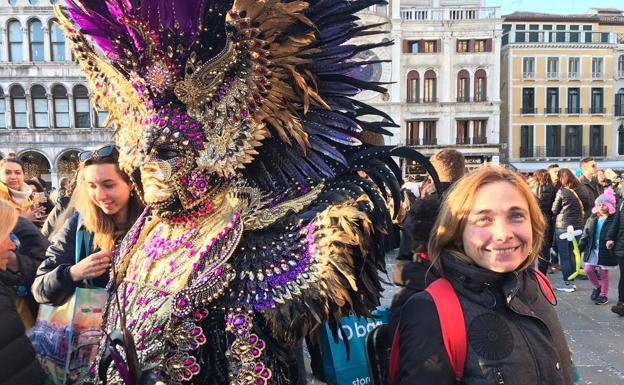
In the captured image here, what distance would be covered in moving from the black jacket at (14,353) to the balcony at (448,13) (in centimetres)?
3482

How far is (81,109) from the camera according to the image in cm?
2572

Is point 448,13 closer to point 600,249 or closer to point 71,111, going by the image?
point 71,111

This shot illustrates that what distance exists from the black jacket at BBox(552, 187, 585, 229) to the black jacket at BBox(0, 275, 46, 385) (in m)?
6.95

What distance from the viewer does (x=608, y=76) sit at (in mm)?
35844

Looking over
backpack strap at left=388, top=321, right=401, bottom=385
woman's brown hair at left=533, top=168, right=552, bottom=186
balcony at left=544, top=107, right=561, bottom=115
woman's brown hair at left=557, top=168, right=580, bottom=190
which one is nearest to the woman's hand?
backpack strap at left=388, top=321, right=401, bottom=385

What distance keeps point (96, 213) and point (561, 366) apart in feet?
5.71

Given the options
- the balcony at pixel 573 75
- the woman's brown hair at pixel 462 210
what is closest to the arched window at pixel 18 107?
the woman's brown hair at pixel 462 210

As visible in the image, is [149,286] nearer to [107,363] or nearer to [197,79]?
[107,363]

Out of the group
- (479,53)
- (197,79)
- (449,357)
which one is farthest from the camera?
(479,53)

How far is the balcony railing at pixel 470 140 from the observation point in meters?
32.9

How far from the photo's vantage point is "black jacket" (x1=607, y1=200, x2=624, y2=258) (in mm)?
5555

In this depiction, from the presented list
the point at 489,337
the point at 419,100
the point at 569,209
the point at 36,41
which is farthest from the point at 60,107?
the point at 489,337

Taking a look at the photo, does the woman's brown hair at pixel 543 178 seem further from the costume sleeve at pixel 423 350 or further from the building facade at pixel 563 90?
the building facade at pixel 563 90

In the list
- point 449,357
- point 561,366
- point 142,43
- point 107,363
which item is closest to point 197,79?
point 142,43
